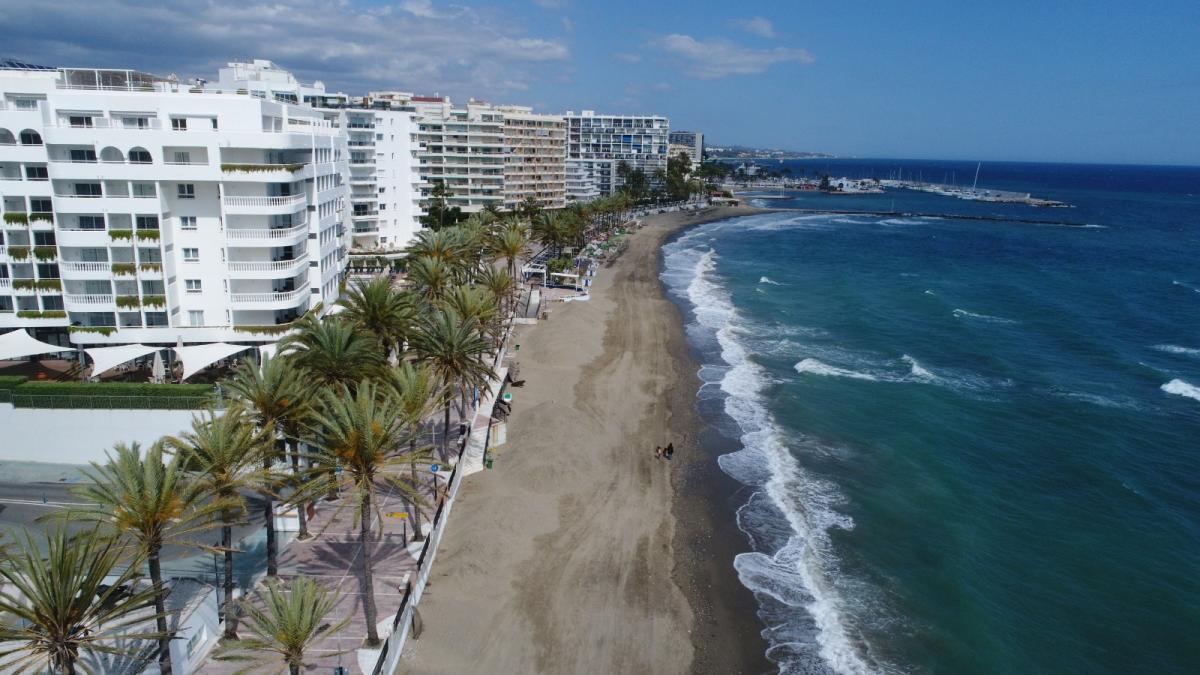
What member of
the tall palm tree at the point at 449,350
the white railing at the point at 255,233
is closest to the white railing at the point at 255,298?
the white railing at the point at 255,233

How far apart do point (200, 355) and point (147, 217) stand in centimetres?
920

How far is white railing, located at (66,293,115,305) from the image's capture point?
4203cm

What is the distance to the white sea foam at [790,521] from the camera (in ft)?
92.9

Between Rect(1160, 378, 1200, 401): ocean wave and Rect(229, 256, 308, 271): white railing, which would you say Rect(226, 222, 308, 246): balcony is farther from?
Rect(1160, 378, 1200, 401): ocean wave

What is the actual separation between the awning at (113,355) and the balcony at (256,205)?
9.08m

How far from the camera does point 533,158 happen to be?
144m

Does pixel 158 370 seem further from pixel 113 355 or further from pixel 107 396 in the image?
pixel 107 396

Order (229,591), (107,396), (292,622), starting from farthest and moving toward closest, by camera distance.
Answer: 1. (107,396)
2. (229,591)
3. (292,622)

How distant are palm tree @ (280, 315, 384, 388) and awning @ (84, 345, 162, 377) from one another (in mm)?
14187

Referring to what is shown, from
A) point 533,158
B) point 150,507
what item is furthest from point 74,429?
point 533,158

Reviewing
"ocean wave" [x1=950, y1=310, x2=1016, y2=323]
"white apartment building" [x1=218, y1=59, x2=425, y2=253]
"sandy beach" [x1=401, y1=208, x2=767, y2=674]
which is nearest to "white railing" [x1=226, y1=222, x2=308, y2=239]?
"sandy beach" [x1=401, y1=208, x2=767, y2=674]

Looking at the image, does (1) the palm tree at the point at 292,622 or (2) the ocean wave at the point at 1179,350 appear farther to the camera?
(2) the ocean wave at the point at 1179,350

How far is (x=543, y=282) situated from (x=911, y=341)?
40946mm

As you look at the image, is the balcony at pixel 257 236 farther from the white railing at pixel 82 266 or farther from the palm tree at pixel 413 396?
the palm tree at pixel 413 396
